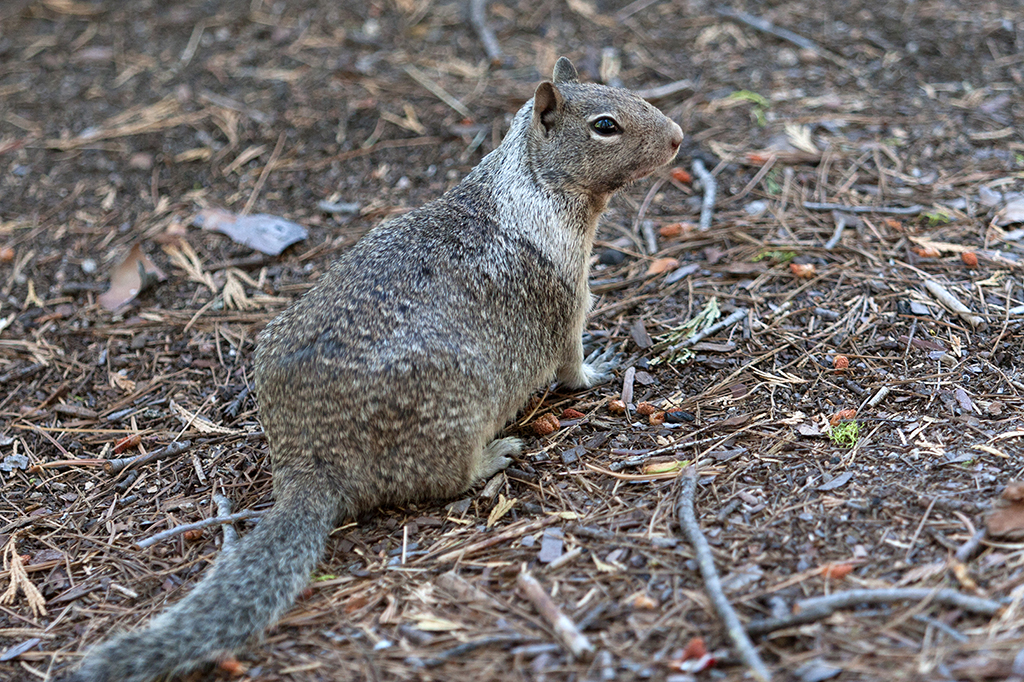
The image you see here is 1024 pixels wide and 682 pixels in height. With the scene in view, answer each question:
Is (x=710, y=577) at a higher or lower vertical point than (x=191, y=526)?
higher

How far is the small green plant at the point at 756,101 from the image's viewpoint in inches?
274

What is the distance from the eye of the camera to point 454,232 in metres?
4.56

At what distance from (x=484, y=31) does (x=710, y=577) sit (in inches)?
250

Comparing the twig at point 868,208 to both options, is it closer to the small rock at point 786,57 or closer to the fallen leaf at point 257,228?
the small rock at point 786,57

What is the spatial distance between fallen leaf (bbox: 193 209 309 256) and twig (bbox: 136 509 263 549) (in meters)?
2.50

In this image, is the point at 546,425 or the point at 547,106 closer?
the point at 547,106

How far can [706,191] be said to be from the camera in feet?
20.7

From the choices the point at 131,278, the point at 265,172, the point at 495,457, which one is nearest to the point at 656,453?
the point at 495,457

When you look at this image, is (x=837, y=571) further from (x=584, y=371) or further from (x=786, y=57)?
(x=786, y=57)

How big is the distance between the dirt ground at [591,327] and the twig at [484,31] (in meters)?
0.11

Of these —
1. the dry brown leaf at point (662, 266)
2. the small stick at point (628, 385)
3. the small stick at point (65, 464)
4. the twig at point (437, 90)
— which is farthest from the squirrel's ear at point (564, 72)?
the small stick at point (65, 464)

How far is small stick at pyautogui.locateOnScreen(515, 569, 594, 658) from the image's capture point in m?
3.19

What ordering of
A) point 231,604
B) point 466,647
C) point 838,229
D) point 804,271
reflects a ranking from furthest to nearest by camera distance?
point 838,229
point 804,271
point 231,604
point 466,647

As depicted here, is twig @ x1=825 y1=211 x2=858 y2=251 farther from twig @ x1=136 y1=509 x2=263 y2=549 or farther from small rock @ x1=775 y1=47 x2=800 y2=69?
twig @ x1=136 y1=509 x2=263 y2=549
